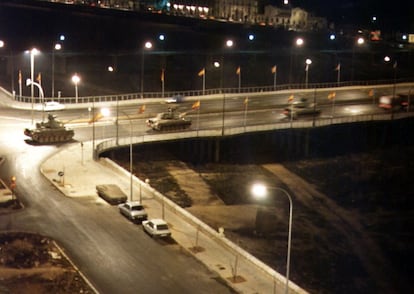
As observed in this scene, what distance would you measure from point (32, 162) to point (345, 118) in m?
41.5


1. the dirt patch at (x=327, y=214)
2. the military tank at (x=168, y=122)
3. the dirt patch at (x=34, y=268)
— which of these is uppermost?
the military tank at (x=168, y=122)

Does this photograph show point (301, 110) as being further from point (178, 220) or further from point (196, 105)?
point (178, 220)

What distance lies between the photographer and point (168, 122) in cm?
7356

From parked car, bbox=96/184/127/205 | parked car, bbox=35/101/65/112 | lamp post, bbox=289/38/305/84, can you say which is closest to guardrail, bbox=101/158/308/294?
parked car, bbox=96/184/127/205

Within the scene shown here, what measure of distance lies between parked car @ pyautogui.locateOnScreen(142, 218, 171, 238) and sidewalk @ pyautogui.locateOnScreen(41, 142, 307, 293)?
33.6 inches

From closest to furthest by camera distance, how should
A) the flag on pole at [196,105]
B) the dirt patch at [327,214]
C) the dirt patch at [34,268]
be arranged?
the dirt patch at [34,268] < the dirt patch at [327,214] < the flag on pole at [196,105]

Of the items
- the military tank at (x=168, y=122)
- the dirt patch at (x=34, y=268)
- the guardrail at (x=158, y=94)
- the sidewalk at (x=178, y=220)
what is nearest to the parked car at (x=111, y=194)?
the sidewalk at (x=178, y=220)

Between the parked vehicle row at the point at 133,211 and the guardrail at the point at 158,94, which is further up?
the guardrail at the point at 158,94

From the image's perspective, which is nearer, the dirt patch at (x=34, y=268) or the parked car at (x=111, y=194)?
the dirt patch at (x=34, y=268)

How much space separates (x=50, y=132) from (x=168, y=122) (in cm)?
1318

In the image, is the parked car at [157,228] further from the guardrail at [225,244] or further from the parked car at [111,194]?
the parked car at [111,194]

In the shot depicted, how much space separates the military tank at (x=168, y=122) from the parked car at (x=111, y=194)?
20340mm

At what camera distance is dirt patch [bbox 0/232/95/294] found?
3581 centimetres

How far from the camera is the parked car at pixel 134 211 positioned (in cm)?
4678
